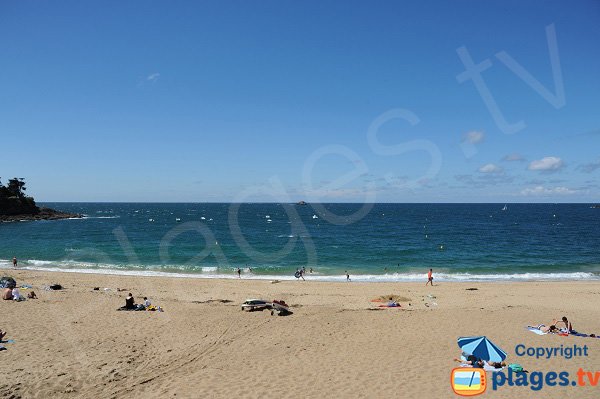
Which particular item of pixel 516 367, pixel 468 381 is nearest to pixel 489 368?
pixel 516 367

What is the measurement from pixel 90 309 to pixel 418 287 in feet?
75.3

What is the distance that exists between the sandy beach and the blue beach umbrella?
2.86 ft

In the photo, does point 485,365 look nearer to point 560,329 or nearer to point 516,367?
point 516,367

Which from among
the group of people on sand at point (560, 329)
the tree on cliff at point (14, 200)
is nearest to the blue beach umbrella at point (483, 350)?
the group of people on sand at point (560, 329)

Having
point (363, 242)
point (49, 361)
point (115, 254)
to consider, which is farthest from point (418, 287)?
point (115, 254)

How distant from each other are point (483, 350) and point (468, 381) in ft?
4.59

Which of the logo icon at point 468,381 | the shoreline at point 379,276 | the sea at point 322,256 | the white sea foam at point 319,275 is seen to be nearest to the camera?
the logo icon at point 468,381

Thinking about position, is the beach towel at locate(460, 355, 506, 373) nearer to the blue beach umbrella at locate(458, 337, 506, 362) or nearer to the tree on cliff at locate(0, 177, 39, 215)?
the blue beach umbrella at locate(458, 337, 506, 362)

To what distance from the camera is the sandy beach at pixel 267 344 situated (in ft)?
35.9

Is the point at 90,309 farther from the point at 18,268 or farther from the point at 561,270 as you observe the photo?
the point at 561,270

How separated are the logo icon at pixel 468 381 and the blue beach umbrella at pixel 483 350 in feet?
1.61

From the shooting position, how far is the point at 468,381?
11.5 m

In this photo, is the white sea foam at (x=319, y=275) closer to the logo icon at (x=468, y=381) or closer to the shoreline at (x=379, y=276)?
the shoreline at (x=379, y=276)

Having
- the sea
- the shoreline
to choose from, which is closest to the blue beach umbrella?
the shoreline
